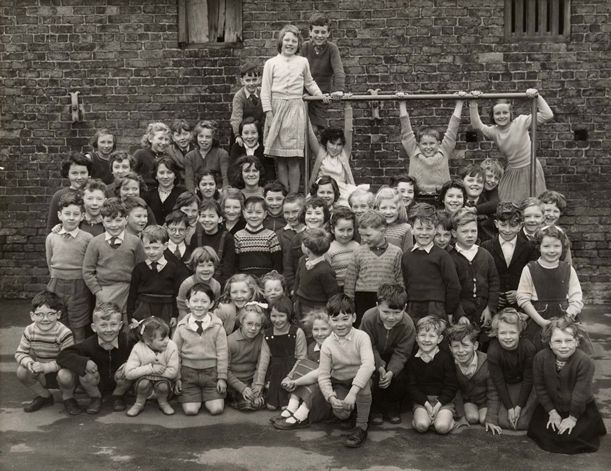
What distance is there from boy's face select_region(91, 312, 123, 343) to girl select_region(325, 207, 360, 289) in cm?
165

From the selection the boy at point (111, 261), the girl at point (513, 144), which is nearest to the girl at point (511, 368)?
the girl at point (513, 144)

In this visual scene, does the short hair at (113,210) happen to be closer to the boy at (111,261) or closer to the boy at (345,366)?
the boy at (111,261)

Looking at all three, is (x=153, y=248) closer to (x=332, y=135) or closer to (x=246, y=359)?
(x=246, y=359)

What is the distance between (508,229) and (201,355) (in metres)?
2.53

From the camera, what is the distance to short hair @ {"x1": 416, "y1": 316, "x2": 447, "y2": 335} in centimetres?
646

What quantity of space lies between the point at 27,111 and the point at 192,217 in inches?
137

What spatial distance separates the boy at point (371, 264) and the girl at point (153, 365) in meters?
1.39

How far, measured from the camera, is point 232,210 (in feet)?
25.5

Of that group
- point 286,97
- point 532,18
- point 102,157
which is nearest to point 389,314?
point 286,97

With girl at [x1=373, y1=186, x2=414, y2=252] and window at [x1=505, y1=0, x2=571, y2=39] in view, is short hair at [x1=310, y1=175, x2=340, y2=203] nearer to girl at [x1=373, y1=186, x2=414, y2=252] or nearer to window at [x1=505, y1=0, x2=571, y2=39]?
girl at [x1=373, y1=186, x2=414, y2=252]

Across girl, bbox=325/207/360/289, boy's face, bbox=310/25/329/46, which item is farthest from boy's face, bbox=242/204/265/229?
boy's face, bbox=310/25/329/46

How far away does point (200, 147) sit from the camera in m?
8.79

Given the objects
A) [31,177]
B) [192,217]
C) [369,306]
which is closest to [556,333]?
[369,306]

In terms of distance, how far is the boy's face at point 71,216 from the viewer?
7.46 m
